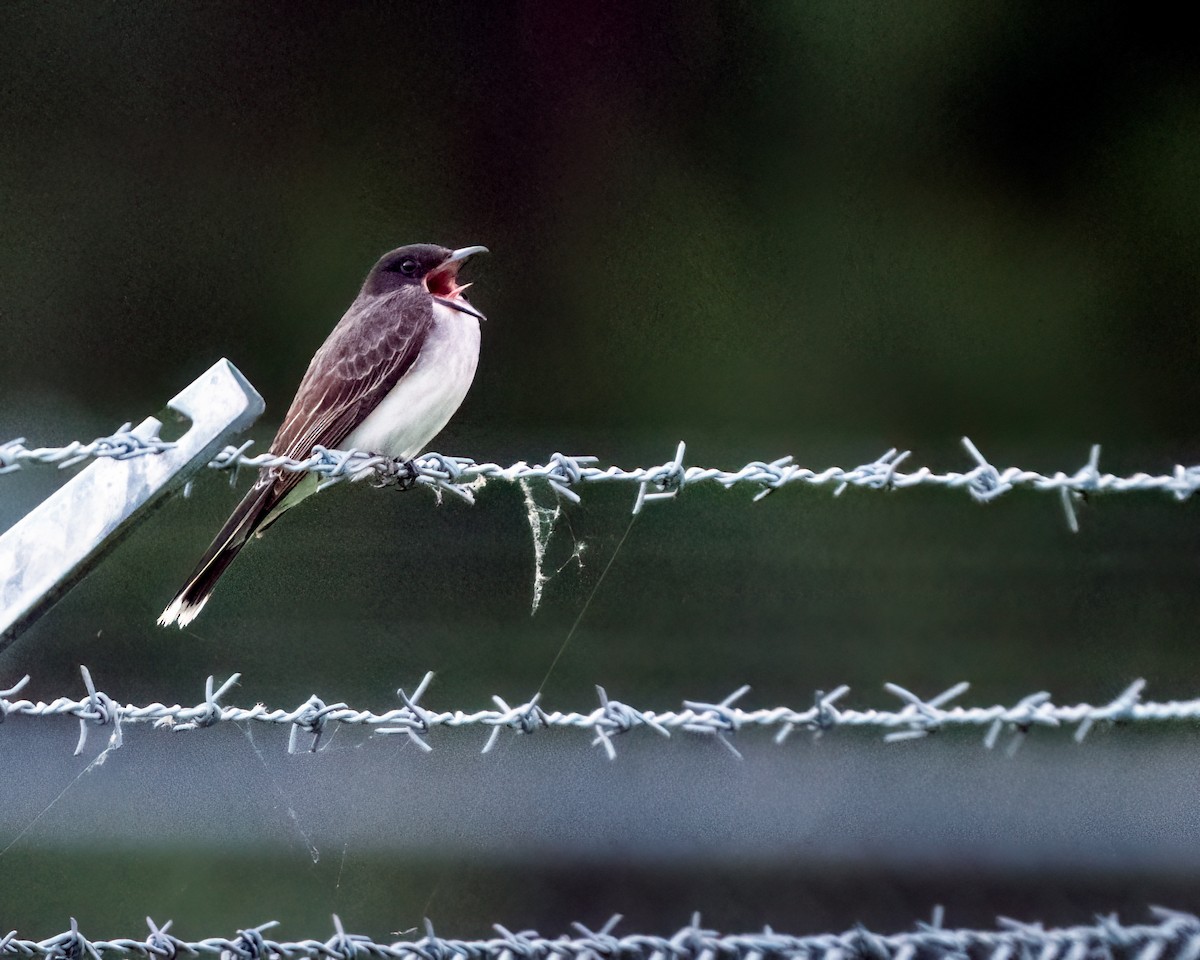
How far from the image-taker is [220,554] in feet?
6.18

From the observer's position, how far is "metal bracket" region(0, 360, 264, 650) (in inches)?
41.9

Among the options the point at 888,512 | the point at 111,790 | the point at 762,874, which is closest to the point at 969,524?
the point at 888,512

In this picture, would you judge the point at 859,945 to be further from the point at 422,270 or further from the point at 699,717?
the point at 422,270

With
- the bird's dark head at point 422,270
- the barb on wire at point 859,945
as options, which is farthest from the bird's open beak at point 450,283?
the barb on wire at point 859,945

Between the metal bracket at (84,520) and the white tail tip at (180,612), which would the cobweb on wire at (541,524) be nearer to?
the metal bracket at (84,520)

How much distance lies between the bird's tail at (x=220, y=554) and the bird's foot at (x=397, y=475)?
179mm

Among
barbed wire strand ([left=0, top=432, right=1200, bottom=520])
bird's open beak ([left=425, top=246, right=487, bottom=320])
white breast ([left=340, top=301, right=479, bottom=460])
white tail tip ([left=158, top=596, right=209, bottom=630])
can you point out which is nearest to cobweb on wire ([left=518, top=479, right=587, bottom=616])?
barbed wire strand ([left=0, top=432, right=1200, bottom=520])

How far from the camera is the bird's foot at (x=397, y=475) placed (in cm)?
193

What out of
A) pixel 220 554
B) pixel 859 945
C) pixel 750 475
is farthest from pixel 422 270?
pixel 859 945

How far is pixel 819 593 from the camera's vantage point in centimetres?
577

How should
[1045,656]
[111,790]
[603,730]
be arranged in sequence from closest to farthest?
[603,730] → [111,790] → [1045,656]

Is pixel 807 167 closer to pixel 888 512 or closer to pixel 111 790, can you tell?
pixel 888 512

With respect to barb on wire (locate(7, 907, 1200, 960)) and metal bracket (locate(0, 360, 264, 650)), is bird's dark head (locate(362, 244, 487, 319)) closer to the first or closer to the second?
metal bracket (locate(0, 360, 264, 650))

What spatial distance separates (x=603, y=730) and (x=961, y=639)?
509 cm
